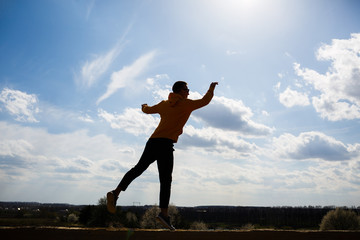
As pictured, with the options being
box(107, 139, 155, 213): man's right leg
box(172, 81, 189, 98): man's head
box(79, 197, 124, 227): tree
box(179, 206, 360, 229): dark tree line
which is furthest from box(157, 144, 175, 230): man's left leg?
box(179, 206, 360, 229): dark tree line

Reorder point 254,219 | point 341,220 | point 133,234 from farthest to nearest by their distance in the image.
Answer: point 254,219, point 341,220, point 133,234

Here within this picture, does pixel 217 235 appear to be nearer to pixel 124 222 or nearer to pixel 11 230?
pixel 11 230

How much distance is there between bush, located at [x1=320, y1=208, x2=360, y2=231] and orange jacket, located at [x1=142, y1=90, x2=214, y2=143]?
4820cm

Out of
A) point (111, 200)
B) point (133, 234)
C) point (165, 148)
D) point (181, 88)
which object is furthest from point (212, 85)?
point (133, 234)

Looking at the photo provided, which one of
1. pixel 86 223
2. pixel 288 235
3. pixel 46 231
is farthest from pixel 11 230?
pixel 86 223

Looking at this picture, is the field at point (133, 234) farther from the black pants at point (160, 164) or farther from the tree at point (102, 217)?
the tree at point (102, 217)

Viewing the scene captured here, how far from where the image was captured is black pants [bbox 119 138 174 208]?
180 inches

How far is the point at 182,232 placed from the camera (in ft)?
13.0

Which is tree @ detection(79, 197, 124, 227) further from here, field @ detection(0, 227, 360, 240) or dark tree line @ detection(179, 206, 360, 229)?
dark tree line @ detection(179, 206, 360, 229)

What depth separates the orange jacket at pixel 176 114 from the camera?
4.65m

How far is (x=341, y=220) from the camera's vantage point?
1779 inches

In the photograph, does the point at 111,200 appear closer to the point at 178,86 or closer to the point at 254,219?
the point at 178,86

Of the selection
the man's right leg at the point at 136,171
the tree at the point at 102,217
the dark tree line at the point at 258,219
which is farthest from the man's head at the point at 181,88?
the dark tree line at the point at 258,219

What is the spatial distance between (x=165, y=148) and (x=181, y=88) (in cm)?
107
